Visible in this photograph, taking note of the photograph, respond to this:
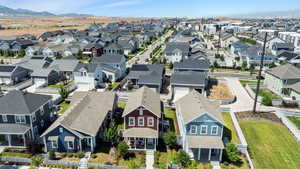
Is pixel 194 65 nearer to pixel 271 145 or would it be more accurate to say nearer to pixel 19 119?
pixel 271 145

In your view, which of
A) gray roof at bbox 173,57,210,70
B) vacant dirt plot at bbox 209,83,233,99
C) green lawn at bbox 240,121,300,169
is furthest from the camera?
gray roof at bbox 173,57,210,70

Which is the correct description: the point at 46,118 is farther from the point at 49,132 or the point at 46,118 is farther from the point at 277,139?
the point at 277,139

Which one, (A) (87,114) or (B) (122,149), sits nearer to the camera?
(B) (122,149)

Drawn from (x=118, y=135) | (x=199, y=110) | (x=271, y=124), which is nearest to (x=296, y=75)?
(x=271, y=124)

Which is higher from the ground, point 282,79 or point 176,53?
point 176,53

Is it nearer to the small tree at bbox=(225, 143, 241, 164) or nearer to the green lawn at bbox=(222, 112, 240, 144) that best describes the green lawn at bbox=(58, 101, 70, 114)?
the small tree at bbox=(225, 143, 241, 164)

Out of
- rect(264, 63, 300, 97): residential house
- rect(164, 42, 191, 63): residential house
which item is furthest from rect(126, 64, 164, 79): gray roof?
rect(264, 63, 300, 97): residential house

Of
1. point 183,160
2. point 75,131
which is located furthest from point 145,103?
point 75,131
